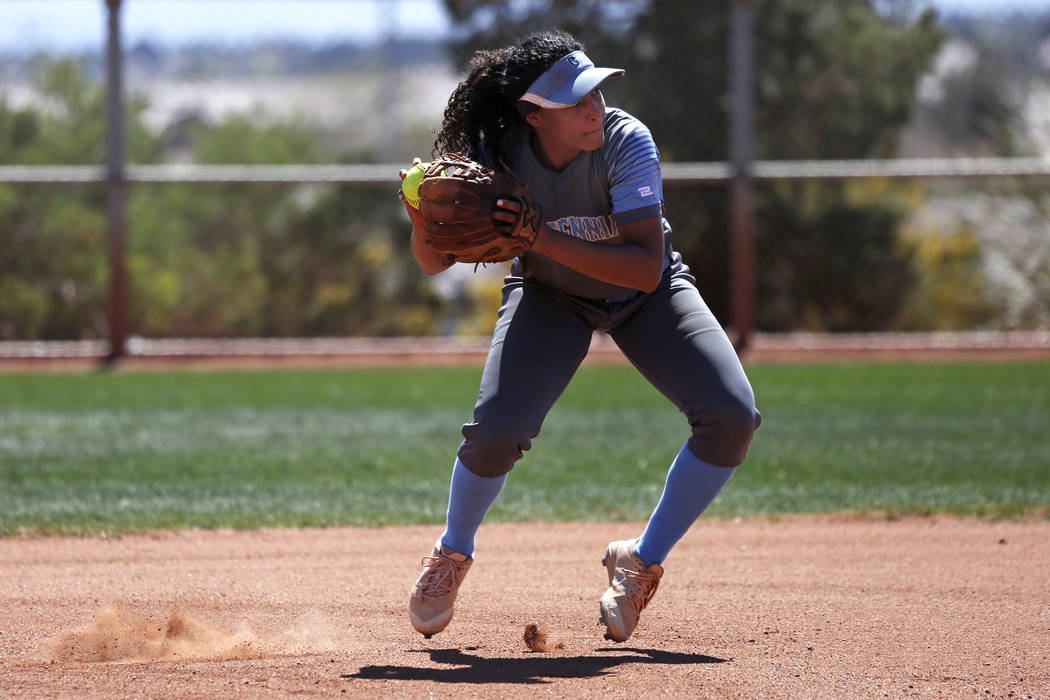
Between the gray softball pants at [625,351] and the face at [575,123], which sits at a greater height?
the face at [575,123]

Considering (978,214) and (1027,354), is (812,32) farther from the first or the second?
(1027,354)

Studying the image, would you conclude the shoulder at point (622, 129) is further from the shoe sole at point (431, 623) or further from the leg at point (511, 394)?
the shoe sole at point (431, 623)

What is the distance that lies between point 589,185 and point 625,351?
538 millimetres

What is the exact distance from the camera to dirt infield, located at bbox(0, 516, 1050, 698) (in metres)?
3.30

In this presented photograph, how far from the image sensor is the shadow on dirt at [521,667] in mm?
3338

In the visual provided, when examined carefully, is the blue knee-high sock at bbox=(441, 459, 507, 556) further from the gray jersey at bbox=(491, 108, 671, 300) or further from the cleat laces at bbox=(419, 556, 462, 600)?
the gray jersey at bbox=(491, 108, 671, 300)

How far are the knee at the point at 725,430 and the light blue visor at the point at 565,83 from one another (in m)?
0.99

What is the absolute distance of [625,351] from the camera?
12.6ft

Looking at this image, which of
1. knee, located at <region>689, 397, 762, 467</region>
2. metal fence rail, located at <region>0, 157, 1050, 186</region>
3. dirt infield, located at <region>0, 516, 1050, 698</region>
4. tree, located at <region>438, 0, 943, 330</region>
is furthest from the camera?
tree, located at <region>438, 0, 943, 330</region>

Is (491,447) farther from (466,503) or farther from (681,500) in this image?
(681,500)

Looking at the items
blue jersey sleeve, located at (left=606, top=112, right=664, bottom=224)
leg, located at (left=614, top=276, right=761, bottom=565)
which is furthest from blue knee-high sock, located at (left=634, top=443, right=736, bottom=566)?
blue jersey sleeve, located at (left=606, top=112, right=664, bottom=224)

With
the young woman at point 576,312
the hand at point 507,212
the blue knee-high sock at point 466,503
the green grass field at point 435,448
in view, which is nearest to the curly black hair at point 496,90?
the young woman at point 576,312

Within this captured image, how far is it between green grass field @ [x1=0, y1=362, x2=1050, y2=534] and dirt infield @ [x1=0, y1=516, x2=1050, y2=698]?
38cm

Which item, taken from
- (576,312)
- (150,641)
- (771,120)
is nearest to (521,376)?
(576,312)
